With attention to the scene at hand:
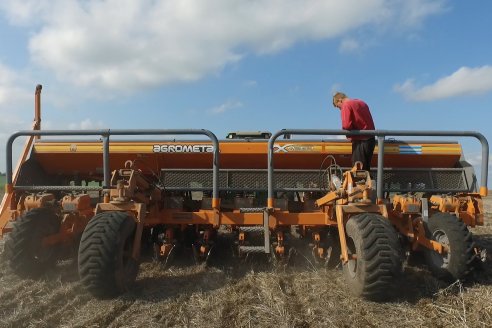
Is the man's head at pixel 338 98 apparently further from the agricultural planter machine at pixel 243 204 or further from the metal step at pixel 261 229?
the metal step at pixel 261 229

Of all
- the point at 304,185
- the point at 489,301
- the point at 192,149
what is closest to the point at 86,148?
the point at 192,149

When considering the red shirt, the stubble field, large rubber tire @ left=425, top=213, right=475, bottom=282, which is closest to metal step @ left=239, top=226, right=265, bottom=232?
the stubble field

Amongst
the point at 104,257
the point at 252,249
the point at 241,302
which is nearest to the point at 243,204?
the point at 252,249

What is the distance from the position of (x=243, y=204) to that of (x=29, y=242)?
2.45 meters

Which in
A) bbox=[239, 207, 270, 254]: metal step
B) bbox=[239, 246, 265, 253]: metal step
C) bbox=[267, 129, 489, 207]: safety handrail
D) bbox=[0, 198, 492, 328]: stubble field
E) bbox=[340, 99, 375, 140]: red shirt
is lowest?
bbox=[0, 198, 492, 328]: stubble field

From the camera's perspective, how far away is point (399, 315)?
3.59 meters

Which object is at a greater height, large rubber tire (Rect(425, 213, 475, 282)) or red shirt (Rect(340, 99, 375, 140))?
red shirt (Rect(340, 99, 375, 140))

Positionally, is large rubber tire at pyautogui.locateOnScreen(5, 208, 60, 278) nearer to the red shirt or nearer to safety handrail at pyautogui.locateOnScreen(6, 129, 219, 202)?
safety handrail at pyautogui.locateOnScreen(6, 129, 219, 202)

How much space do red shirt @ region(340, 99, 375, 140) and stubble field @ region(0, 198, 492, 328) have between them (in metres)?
1.72

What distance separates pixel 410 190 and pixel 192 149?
2861 millimetres

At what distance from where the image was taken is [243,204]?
18.7 feet

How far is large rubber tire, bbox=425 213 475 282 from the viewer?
4457mm

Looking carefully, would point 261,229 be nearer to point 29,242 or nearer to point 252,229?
point 252,229

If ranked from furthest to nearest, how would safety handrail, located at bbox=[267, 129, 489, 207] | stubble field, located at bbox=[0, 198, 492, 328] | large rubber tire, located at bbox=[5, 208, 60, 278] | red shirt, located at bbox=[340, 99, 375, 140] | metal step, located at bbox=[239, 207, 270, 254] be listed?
red shirt, located at bbox=[340, 99, 375, 140]
safety handrail, located at bbox=[267, 129, 489, 207]
metal step, located at bbox=[239, 207, 270, 254]
large rubber tire, located at bbox=[5, 208, 60, 278]
stubble field, located at bbox=[0, 198, 492, 328]
